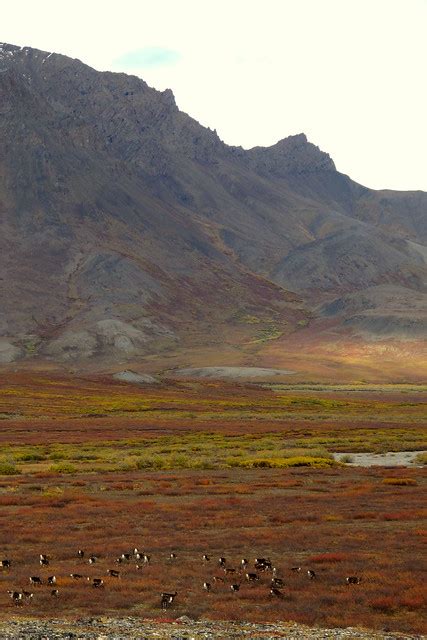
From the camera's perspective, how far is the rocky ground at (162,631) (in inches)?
744

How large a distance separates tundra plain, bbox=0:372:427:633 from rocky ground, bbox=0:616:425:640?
3.63 ft

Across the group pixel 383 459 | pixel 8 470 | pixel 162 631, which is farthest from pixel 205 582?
pixel 383 459

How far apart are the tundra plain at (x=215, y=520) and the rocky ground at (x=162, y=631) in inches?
43.6

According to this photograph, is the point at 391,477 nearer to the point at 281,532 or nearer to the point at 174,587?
the point at 281,532

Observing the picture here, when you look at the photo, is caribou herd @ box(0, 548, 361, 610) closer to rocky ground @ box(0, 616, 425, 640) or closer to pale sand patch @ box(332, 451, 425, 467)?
rocky ground @ box(0, 616, 425, 640)

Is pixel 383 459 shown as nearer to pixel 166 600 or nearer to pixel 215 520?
pixel 215 520

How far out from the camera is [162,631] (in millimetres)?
19750

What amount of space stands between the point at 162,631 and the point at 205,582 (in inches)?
252

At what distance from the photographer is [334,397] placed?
17375 cm

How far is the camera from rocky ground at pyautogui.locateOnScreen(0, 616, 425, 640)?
744 inches

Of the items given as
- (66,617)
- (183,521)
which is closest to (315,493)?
(183,521)

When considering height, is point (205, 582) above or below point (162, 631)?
below

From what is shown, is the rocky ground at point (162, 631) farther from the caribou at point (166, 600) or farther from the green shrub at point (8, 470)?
the green shrub at point (8, 470)

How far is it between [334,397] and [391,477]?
388 ft
